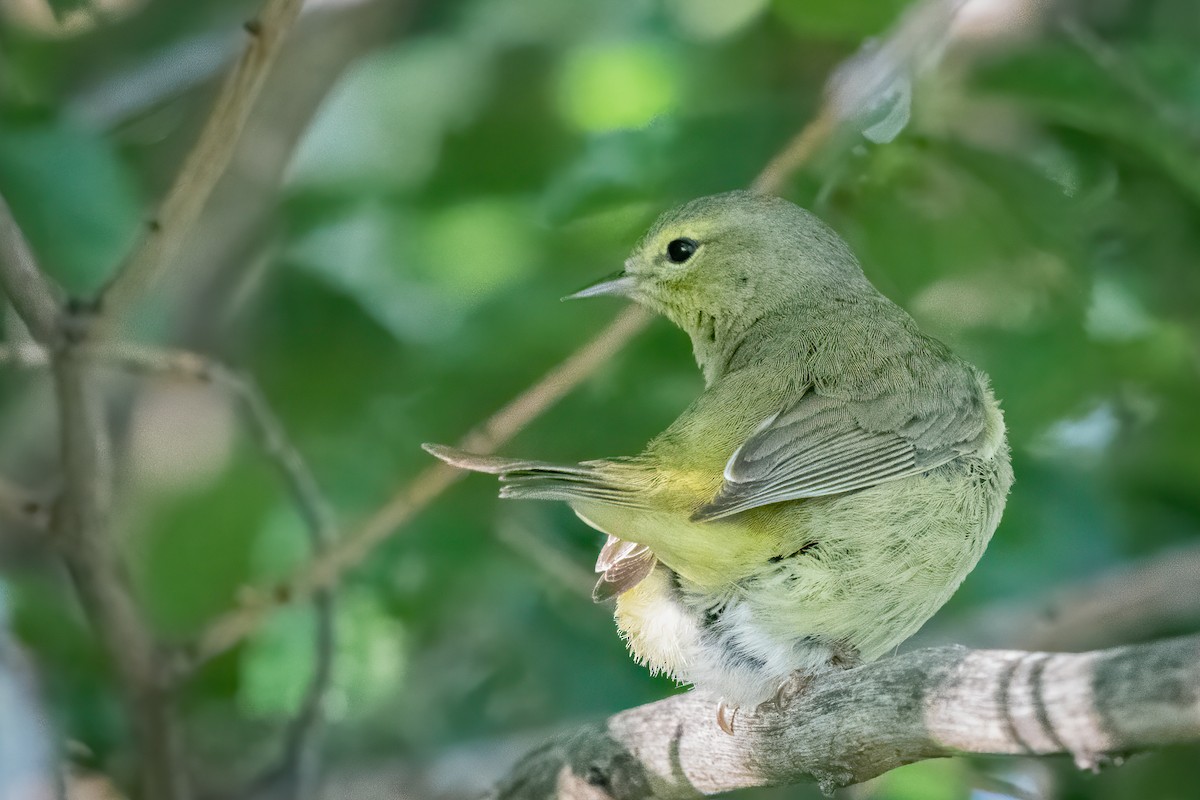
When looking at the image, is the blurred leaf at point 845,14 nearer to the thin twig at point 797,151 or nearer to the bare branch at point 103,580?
the thin twig at point 797,151

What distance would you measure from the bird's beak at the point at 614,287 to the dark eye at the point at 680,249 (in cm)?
12

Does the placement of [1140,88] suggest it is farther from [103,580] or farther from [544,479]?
[103,580]

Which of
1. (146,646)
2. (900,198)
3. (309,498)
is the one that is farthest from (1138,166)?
(146,646)

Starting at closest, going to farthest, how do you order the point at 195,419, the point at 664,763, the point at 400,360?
Answer: the point at 664,763 < the point at 400,360 < the point at 195,419

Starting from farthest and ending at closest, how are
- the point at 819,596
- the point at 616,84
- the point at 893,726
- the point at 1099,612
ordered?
the point at 616,84 → the point at 1099,612 → the point at 819,596 → the point at 893,726

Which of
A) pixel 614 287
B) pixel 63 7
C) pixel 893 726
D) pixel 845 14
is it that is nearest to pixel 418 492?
pixel 614 287

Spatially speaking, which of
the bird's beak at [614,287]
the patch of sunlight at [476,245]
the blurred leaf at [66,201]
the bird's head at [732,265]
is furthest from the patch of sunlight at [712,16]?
the blurred leaf at [66,201]

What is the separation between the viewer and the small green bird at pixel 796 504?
2.63 meters

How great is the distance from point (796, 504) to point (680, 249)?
1.06m

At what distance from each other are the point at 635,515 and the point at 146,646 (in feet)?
5.44

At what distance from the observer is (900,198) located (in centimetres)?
397

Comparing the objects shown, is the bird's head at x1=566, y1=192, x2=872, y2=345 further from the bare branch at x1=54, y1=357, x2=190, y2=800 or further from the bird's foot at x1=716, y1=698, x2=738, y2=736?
the bare branch at x1=54, y1=357, x2=190, y2=800

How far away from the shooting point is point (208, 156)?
9.27 feet

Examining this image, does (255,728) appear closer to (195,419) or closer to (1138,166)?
(195,419)
